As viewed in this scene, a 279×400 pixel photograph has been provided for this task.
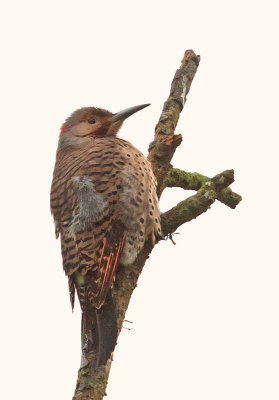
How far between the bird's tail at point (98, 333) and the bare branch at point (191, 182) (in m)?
1.78

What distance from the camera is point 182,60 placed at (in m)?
7.23

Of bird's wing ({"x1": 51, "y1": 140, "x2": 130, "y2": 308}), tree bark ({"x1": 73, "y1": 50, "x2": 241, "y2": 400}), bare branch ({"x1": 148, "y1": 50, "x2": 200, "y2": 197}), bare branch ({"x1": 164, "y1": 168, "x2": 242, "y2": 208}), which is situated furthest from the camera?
bare branch ({"x1": 164, "y1": 168, "x2": 242, "y2": 208})

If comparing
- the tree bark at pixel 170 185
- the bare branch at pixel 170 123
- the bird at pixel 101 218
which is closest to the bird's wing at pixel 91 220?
the bird at pixel 101 218

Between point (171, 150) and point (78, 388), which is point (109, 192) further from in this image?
point (78, 388)

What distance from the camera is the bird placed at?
521cm

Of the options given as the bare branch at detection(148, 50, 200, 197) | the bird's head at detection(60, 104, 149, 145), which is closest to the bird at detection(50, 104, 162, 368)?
the bare branch at detection(148, 50, 200, 197)

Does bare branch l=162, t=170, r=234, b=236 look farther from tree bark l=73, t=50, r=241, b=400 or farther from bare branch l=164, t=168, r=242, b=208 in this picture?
bare branch l=164, t=168, r=242, b=208

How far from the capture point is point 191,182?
6.69 meters

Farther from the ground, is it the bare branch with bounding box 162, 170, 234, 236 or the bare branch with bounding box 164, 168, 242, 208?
the bare branch with bounding box 164, 168, 242, 208

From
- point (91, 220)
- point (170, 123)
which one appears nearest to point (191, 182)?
point (170, 123)

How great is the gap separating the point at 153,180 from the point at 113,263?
106 centimetres

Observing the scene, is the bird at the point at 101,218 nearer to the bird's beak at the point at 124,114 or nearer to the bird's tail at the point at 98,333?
the bird's tail at the point at 98,333

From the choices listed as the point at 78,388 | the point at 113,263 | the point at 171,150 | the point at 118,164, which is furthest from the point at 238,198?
the point at 78,388

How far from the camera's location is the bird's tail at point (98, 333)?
181 inches
